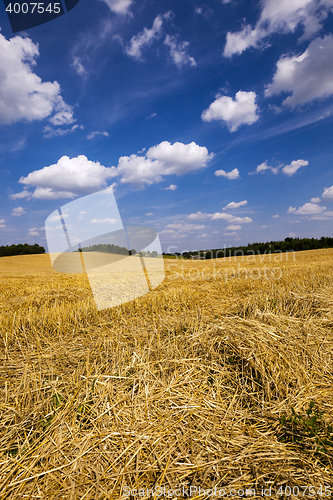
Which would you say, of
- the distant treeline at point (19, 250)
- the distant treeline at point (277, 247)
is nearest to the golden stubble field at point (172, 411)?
the distant treeline at point (277, 247)

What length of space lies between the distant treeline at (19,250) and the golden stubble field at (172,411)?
49.1 meters

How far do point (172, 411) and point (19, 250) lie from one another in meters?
52.9

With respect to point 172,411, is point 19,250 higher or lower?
higher

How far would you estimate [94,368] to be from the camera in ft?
10.4

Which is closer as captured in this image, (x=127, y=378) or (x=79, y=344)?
(x=127, y=378)

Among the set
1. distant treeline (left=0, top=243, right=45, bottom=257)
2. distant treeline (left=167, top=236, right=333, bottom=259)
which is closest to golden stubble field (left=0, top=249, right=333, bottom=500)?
distant treeline (left=167, top=236, right=333, bottom=259)

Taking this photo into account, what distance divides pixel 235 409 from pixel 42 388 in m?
2.22

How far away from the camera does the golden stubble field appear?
5.95ft

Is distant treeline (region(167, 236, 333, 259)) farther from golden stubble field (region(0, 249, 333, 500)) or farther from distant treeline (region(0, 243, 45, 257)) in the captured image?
golden stubble field (region(0, 249, 333, 500))

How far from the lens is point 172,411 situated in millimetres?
2441

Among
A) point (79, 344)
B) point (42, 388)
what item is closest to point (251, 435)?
point (42, 388)

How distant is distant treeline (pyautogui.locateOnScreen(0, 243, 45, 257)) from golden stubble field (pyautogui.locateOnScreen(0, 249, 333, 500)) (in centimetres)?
4909

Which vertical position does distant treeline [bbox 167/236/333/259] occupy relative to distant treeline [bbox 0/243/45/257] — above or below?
below

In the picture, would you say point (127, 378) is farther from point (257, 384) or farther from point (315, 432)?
point (315, 432)
